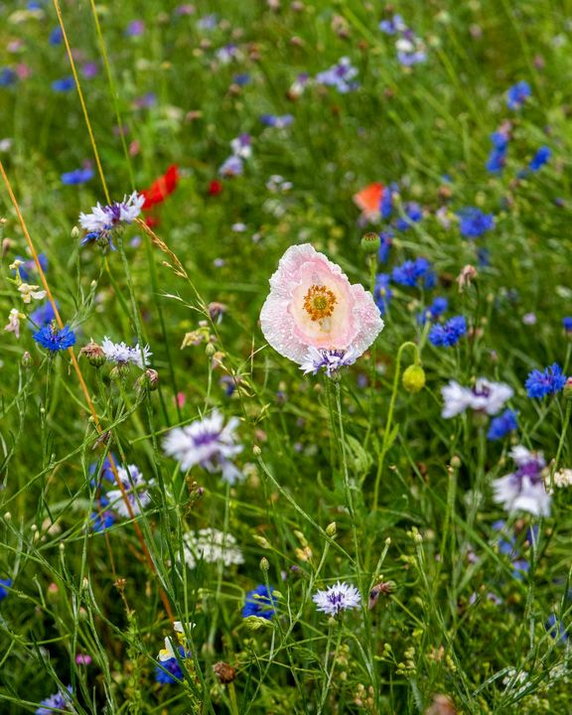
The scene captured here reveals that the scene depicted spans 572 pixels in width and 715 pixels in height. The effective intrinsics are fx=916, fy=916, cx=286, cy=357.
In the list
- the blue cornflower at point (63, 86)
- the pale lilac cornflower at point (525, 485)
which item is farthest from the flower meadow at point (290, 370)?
the blue cornflower at point (63, 86)

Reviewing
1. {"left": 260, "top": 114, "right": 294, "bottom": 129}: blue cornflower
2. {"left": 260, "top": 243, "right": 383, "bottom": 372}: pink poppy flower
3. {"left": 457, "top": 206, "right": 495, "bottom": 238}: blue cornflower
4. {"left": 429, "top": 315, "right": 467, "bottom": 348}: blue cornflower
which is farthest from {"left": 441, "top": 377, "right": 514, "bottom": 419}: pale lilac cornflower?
{"left": 260, "top": 114, "right": 294, "bottom": 129}: blue cornflower

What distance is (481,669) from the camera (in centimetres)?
128

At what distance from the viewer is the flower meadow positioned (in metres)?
1.08

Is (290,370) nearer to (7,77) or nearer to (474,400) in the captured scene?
(474,400)

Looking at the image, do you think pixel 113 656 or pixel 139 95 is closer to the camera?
pixel 113 656

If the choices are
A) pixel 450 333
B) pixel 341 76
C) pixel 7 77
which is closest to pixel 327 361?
pixel 450 333

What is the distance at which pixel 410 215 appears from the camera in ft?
6.76

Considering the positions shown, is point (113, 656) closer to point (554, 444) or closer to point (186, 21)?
point (554, 444)

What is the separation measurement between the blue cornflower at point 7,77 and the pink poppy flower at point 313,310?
266 cm

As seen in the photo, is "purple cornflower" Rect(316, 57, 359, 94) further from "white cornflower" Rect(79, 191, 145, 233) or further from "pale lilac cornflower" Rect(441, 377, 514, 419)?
"pale lilac cornflower" Rect(441, 377, 514, 419)

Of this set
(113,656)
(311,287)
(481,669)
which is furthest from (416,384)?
(113,656)

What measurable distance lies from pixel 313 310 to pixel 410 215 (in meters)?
0.97

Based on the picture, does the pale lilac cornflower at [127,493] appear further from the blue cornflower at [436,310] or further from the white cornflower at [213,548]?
the blue cornflower at [436,310]

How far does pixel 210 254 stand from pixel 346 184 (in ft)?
1.43
